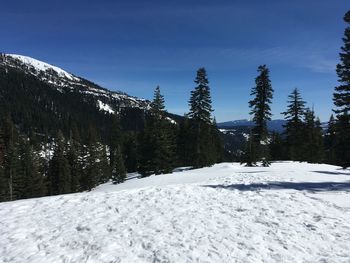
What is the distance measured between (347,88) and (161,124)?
1039 inches

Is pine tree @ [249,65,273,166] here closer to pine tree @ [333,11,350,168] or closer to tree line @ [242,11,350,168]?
tree line @ [242,11,350,168]

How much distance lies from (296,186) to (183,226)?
8.35m

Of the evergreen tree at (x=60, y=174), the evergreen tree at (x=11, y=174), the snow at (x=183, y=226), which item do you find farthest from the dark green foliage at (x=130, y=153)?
the snow at (x=183, y=226)

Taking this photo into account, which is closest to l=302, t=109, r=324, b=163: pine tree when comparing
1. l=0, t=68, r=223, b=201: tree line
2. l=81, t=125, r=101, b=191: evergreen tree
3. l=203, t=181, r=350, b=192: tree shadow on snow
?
l=0, t=68, r=223, b=201: tree line

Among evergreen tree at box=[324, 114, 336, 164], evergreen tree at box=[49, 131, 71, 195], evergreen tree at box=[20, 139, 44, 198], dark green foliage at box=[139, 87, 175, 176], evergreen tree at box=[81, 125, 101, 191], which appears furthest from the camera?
evergreen tree at box=[81, 125, 101, 191]

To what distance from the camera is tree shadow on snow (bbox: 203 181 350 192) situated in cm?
1538

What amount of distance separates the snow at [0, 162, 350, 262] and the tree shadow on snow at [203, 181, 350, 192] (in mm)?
193

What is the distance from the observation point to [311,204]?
1217 cm

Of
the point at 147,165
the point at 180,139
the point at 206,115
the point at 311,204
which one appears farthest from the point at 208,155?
the point at 311,204

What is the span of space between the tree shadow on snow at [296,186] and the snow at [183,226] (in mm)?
193

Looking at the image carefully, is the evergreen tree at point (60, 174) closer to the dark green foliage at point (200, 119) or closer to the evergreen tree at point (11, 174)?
the evergreen tree at point (11, 174)

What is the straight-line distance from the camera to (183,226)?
1023 cm

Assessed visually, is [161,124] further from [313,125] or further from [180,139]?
[313,125]

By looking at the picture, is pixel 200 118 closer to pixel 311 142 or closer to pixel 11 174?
pixel 311 142
